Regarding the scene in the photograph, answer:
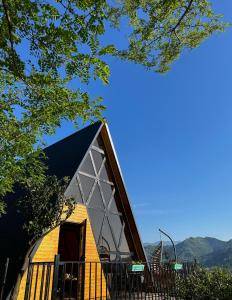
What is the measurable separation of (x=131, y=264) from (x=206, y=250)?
204 meters

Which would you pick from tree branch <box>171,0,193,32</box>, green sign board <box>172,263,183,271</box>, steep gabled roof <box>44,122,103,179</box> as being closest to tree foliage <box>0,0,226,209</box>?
tree branch <box>171,0,193,32</box>

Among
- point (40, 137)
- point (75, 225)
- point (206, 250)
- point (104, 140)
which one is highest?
point (206, 250)

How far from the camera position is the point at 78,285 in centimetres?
924

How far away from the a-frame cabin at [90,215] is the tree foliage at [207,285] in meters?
3.15

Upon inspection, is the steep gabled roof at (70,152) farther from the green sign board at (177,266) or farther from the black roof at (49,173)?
the green sign board at (177,266)

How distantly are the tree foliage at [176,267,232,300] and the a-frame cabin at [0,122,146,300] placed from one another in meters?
3.15

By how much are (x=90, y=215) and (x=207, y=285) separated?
498cm

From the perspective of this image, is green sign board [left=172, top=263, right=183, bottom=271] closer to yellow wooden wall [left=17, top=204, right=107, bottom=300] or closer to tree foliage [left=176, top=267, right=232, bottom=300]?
tree foliage [left=176, top=267, right=232, bottom=300]

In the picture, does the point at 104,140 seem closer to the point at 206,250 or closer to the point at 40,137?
the point at 40,137

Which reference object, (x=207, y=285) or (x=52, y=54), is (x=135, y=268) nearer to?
(x=207, y=285)

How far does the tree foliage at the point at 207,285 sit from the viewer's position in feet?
23.4

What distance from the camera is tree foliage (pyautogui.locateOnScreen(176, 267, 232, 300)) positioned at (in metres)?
7.12

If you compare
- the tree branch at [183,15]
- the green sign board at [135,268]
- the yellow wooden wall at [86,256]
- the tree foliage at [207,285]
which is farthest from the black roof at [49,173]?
the tree branch at [183,15]

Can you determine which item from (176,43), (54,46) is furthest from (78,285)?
(176,43)
